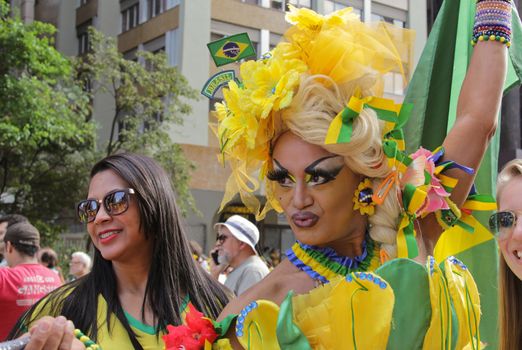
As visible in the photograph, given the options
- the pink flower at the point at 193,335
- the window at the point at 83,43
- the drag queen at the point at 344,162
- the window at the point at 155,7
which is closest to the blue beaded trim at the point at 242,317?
the drag queen at the point at 344,162

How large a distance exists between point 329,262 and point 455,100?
0.88 meters

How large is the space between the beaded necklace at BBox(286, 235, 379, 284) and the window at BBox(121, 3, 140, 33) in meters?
19.5

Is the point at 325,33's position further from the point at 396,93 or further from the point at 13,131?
the point at 13,131

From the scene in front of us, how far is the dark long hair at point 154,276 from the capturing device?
103 inches

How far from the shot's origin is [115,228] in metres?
2.62

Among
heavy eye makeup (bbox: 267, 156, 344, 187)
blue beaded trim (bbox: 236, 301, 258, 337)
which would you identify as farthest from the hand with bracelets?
heavy eye makeup (bbox: 267, 156, 344, 187)

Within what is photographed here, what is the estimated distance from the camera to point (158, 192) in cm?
277

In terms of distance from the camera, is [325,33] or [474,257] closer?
[325,33]

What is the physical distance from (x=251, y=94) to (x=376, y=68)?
34cm

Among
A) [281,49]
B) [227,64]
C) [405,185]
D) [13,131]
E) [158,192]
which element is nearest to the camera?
[405,185]

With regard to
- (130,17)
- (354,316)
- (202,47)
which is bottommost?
(354,316)

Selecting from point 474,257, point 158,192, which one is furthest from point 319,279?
point 158,192

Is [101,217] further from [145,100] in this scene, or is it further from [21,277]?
[145,100]

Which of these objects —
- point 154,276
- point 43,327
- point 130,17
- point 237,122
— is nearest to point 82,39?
point 130,17
